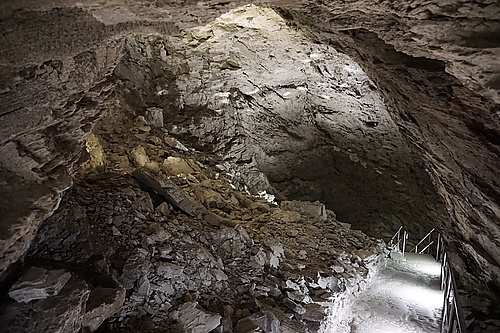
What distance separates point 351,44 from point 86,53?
4451 millimetres

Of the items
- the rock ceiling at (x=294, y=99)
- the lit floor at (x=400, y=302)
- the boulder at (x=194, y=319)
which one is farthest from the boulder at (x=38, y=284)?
the lit floor at (x=400, y=302)

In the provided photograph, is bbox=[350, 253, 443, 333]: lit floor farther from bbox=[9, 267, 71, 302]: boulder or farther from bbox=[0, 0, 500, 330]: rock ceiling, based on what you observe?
bbox=[9, 267, 71, 302]: boulder

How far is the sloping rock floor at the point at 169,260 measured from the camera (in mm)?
3791

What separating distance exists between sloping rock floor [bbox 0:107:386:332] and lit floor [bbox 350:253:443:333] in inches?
13.2

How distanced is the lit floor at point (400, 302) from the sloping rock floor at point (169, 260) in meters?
0.34

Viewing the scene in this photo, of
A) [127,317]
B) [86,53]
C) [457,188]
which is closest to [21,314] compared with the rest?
[127,317]

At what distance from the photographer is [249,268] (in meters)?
5.99

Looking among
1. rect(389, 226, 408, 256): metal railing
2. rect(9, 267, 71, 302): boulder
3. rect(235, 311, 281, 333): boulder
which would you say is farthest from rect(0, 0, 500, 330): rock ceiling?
rect(235, 311, 281, 333): boulder

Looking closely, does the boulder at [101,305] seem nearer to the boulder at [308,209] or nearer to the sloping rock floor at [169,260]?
the sloping rock floor at [169,260]

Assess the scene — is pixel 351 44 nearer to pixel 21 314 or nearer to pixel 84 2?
pixel 84 2

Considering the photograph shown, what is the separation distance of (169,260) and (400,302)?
4.68m

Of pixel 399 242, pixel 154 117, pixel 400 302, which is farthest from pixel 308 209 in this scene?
pixel 399 242

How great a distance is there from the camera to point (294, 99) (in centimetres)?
1105

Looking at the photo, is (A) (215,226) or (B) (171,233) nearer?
(B) (171,233)
